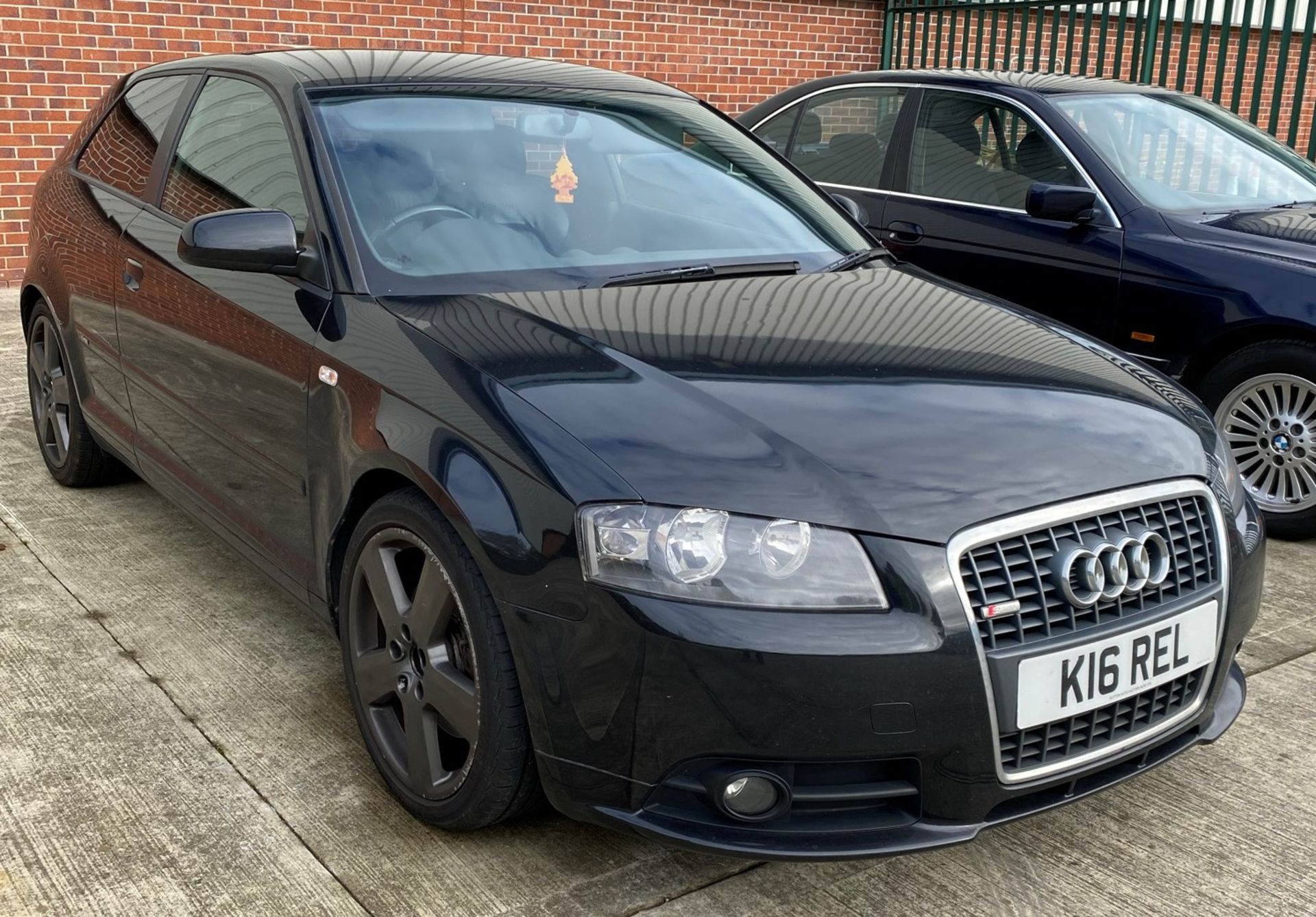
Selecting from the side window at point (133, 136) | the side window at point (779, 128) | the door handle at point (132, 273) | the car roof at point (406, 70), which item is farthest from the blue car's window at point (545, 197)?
the side window at point (779, 128)

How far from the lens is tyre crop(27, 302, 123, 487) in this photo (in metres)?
4.66

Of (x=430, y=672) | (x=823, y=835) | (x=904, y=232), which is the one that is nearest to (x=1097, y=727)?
(x=823, y=835)

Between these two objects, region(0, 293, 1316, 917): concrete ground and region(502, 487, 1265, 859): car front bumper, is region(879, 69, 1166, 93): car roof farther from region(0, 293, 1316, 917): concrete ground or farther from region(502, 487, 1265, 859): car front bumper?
region(502, 487, 1265, 859): car front bumper

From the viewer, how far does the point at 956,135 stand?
5.89 m

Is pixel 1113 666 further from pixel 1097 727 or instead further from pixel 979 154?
pixel 979 154

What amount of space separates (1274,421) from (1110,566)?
114 inches

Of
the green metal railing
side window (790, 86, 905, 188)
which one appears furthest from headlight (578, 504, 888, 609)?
the green metal railing

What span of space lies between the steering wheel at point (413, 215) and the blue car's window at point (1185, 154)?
324cm

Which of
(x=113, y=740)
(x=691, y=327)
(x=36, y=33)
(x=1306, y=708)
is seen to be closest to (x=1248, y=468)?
(x=1306, y=708)

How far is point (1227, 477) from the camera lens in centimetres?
276

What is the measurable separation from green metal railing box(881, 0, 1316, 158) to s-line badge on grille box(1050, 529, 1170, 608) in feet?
21.0

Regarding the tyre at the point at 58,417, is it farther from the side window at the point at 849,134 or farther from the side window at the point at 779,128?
the side window at the point at 779,128

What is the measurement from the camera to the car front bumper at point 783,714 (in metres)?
2.14

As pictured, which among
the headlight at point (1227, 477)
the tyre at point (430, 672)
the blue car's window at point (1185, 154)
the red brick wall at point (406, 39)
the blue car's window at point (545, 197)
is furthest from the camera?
the red brick wall at point (406, 39)
